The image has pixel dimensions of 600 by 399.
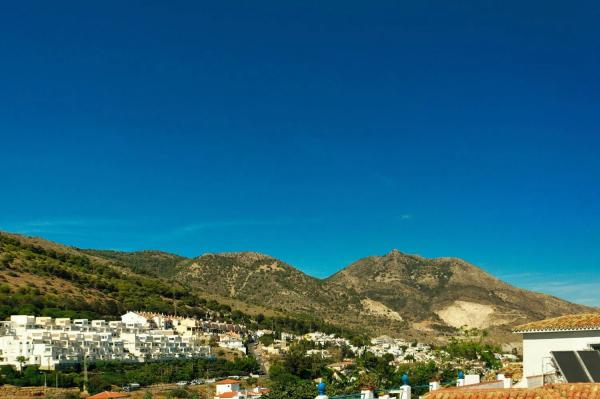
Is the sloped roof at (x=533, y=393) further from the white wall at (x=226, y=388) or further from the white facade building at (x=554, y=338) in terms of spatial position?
the white wall at (x=226, y=388)

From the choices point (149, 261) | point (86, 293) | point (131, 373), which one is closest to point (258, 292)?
point (149, 261)

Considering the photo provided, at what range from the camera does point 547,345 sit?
711 inches

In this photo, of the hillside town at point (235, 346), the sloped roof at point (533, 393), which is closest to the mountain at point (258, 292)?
the hillside town at point (235, 346)

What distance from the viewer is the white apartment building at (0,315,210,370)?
228 ft

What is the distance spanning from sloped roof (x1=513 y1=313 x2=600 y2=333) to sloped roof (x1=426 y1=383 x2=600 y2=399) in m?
9.30

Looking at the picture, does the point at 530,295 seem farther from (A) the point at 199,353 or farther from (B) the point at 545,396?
(B) the point at 545,396

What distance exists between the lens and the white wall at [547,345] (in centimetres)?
1733

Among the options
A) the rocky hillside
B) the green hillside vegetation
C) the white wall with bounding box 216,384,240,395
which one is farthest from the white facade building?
the rocky hillside

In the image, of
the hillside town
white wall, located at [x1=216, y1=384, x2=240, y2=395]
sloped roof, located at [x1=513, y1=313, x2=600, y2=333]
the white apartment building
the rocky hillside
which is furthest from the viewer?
the rocky hillside

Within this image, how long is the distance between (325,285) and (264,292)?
2514 centimetres

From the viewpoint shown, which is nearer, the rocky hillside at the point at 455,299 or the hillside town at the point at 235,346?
the hillside town at the point at 235,346

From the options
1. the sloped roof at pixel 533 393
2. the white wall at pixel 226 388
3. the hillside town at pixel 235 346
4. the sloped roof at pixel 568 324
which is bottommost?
the white wall at pixel 226 388

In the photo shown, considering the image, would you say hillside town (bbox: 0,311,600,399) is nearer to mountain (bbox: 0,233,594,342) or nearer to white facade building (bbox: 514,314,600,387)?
white facade building (bbox: 514,314,600,387)

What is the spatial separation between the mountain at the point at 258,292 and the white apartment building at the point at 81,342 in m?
7.65
